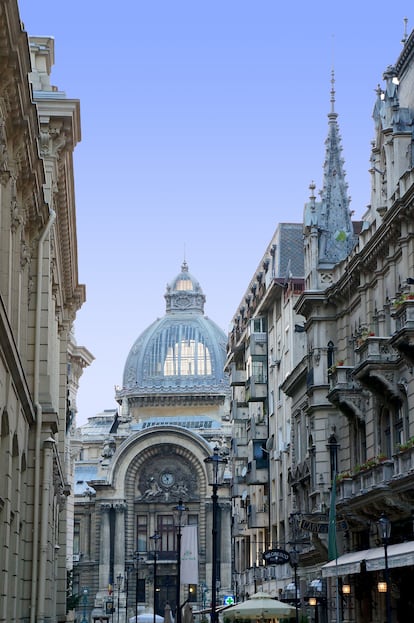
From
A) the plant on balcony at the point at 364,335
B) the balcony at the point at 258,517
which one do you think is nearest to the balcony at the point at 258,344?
the balcony at the point at 258,517

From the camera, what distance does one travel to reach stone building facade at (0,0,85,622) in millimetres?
25797

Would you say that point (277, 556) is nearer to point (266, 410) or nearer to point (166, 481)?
point (266, 410)

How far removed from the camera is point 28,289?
117 feet

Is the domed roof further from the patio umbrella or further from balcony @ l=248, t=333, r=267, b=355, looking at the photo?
the patio umbrella

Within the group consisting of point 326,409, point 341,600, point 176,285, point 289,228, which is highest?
point 176,285

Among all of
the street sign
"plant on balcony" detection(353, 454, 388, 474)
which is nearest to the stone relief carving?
the street sign

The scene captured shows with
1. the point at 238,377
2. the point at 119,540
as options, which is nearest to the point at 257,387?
the point at 238,377

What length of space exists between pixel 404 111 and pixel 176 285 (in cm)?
11663

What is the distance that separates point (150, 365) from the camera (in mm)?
146250

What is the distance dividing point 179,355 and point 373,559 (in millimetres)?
110366

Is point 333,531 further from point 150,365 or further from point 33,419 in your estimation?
point 150,365

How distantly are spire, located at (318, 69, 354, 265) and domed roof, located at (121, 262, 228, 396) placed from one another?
283 feet

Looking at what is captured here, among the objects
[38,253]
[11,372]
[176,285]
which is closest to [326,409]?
[38,253]

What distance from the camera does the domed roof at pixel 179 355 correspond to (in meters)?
143
